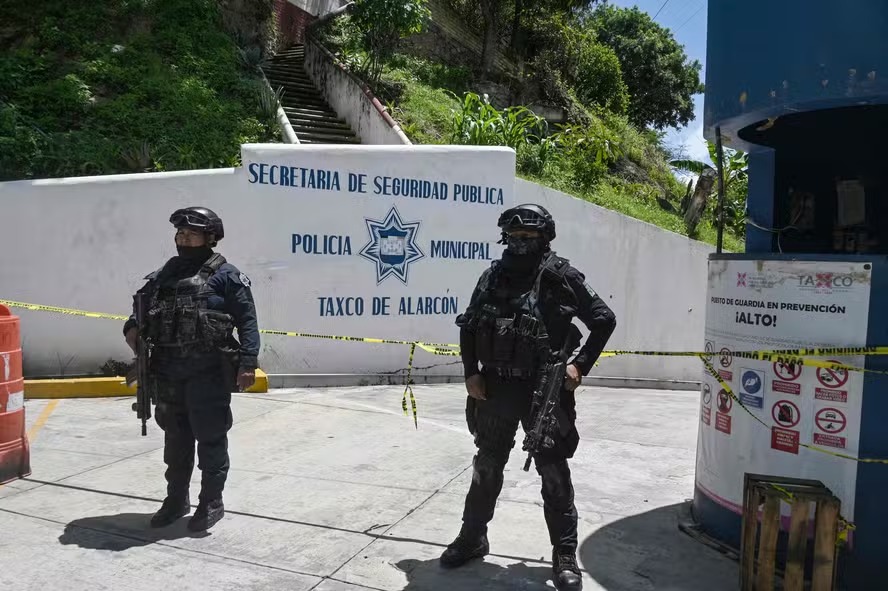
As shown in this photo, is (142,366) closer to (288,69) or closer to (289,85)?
(289,85)

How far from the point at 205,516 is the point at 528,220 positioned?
7.89 ft

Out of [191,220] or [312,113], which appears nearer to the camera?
[191,220]

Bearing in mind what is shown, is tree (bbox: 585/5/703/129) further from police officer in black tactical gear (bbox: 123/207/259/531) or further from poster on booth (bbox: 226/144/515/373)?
police officer in black tactical gear (bbox: 123/207/259/531)

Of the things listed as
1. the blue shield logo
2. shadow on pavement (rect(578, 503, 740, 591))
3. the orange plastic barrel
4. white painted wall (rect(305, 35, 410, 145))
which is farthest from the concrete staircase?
shadow on pavement (rect(578, 503, 740, 591))

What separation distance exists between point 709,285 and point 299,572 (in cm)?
265

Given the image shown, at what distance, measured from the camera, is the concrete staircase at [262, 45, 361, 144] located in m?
12.3

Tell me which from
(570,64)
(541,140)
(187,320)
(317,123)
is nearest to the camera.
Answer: (187,320)

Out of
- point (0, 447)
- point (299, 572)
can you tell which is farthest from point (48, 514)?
point (299, 572)

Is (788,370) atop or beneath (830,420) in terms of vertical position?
atop

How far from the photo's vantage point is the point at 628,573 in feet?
11.6

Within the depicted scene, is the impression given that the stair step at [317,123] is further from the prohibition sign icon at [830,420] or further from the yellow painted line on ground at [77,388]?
the prohibition sign icon at [830,420]

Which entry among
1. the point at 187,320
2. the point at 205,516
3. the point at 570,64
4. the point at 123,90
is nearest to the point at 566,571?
the point at 205,516

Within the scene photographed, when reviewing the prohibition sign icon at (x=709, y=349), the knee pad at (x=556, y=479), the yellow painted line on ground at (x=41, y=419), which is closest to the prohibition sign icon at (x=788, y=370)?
the prohibition sign icon at (x=709, y=349)

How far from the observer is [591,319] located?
134 inches
